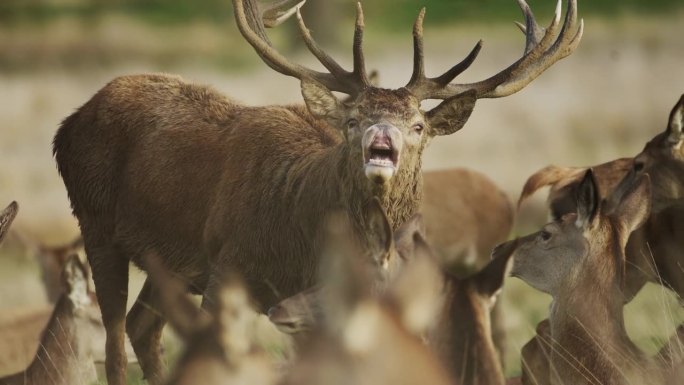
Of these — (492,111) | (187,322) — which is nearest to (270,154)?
(187,322)

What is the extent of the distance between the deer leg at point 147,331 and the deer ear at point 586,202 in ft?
10.3

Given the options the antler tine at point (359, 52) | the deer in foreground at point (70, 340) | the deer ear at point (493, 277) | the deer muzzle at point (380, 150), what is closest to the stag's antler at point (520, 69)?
the antler tine at point (359, 52)

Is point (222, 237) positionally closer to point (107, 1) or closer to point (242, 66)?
point (242, 66)

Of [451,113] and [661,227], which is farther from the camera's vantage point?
[661,227]

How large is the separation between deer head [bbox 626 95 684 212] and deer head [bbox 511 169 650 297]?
1608 millimetres

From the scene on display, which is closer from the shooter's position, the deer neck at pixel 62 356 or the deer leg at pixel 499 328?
the deer neck at pixel 62 356

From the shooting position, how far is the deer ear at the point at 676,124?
31.9ft

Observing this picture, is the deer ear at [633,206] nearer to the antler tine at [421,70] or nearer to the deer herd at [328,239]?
the deer herd at [328,239]

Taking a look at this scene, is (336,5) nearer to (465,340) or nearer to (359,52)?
(359,52)

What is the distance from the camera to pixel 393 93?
355 inches

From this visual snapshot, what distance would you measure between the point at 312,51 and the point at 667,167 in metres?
2.02

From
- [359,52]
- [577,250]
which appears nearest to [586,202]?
[577,250]

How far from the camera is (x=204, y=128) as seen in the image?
1020cm

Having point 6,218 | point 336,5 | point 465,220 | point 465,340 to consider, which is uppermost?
point 336,5
